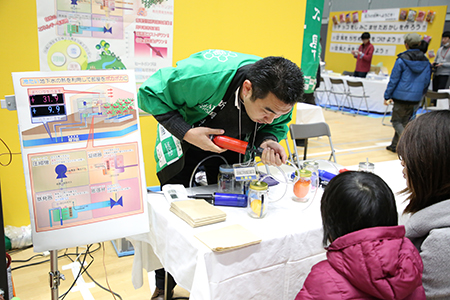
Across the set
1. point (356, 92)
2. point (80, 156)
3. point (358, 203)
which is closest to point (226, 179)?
point (80, 156)

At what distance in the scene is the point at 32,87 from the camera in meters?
1.17

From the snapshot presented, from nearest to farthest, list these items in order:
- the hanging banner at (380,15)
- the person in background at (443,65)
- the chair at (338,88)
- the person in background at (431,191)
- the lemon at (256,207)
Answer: the person in background at (431,191) < the lemon at (256,207) < the person in background at (443,65) < the chair at (338,88) < the hanging banner at (380,15)

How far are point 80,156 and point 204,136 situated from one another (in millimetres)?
530

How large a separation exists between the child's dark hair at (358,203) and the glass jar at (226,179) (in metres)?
0.73

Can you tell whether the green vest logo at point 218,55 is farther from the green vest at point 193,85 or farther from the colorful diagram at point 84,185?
the colorful diagram at point 84,185

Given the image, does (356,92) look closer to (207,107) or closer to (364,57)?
(364,57)

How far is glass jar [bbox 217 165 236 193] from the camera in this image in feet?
5.48

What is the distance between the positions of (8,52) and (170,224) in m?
1.72

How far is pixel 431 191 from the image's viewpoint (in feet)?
3.73

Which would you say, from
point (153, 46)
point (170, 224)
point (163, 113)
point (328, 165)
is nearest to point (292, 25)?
point (153, 46)

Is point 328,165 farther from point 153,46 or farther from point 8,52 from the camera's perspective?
point 8,52

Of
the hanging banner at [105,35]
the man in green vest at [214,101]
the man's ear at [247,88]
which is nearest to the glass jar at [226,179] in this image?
the man in green vest at [214,101]

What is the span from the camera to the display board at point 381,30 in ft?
28.1

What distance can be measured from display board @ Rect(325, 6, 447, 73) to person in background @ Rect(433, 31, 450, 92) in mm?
1169
